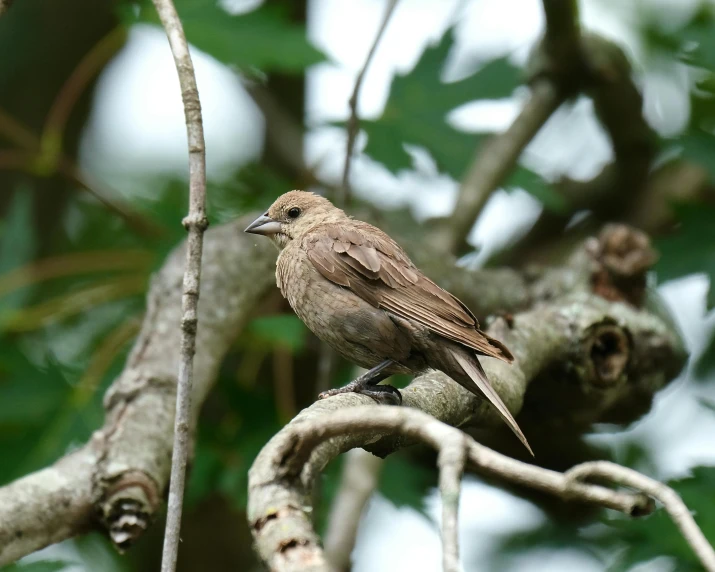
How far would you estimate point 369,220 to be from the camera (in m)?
5.39

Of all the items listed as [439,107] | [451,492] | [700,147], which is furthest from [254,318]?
[451,492]

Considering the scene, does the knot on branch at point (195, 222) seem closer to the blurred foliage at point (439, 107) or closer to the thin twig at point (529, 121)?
the blurred foliage at point (439, 107)

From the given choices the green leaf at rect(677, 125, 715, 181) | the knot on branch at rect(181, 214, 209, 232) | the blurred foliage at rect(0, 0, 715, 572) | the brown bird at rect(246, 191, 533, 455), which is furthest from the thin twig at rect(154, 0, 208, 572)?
the green leaf at rect(677, 125, 715, 181)

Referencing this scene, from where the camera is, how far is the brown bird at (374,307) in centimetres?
362

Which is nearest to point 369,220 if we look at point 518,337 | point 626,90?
point 518,337

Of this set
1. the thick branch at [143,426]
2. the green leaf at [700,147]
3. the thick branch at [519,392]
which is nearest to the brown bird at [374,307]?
the thick branch at [519,392]

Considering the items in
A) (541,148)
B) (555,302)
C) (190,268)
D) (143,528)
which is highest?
(541,148)

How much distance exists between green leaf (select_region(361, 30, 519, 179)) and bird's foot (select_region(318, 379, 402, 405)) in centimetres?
211

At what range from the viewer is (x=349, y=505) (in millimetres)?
4336

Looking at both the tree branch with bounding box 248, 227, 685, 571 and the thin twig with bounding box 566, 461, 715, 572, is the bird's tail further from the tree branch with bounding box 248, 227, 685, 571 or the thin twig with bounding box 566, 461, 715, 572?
the thin twig with bounding box 566, 461, 715, 572

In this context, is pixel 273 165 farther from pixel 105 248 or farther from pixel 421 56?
pixel 421 56

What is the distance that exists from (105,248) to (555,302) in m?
3.45

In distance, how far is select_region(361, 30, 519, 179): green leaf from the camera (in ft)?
18.2

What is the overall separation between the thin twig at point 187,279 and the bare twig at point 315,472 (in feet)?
1.37
